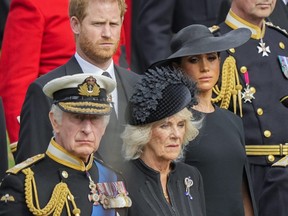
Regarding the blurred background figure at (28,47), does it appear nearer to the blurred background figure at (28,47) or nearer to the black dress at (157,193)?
the blurred background figure at (28,47)

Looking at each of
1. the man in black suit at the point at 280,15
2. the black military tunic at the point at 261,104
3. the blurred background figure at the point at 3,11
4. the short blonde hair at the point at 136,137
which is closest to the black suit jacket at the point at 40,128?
the short blonde hair at the point at 136,137

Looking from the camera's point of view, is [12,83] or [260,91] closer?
[12,83]

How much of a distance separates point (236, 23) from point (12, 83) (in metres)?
1.69

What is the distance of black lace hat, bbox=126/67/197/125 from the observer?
648cm

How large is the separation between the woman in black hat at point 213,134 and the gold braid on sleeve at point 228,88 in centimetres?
42

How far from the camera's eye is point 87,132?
19.6ft

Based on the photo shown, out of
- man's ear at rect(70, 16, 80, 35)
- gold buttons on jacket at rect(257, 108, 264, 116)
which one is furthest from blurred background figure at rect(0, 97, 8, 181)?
gold buttons on jacket at rect(257, 108, 264, 116)

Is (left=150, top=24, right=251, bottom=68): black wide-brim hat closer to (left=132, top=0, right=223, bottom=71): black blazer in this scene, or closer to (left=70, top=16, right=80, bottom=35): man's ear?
(left=70, top=16, right=80, bottom=35): man's ear

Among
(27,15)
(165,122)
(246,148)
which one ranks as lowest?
(246,148)

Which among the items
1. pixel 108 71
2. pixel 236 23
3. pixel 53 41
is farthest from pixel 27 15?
pixel 236 23

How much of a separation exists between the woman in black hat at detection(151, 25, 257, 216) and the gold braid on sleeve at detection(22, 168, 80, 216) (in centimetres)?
129

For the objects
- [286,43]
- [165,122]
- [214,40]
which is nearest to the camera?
[165,122]

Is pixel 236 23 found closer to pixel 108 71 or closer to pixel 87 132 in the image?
pixel 108 71

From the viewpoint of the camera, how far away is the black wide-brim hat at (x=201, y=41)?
7.31 m
